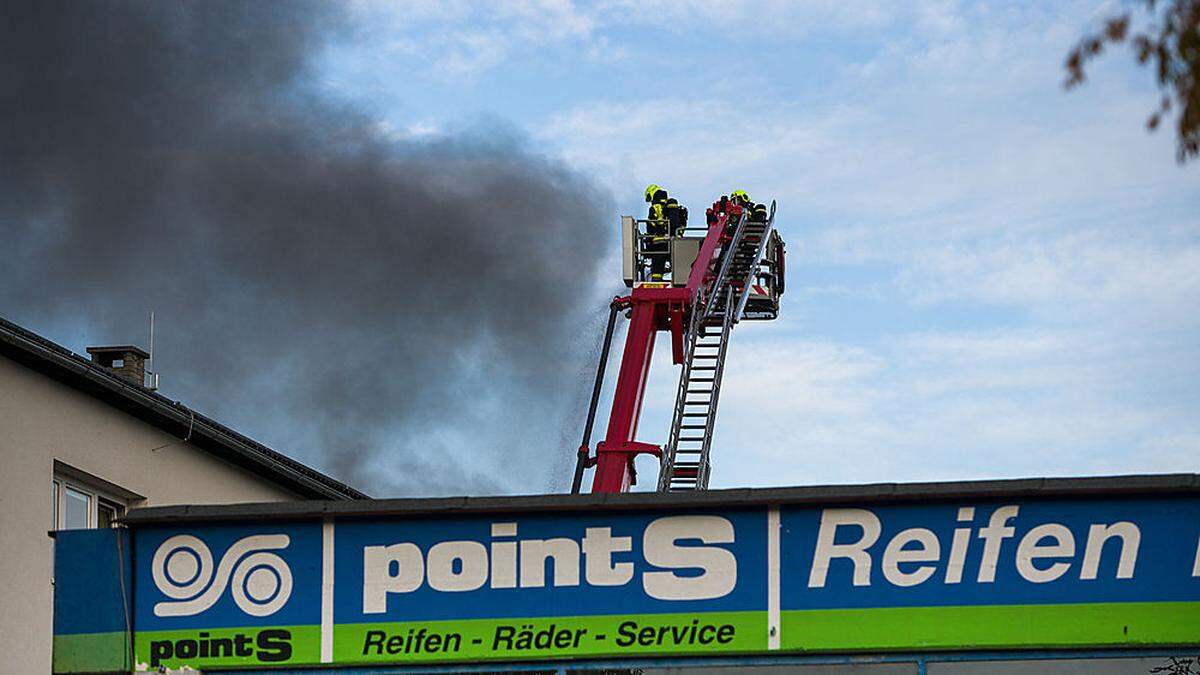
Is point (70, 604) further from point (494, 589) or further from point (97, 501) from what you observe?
point (97, 501)

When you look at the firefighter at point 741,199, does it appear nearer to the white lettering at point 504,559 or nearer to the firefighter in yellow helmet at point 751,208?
the firefighter in yellow helmet at point 751,208

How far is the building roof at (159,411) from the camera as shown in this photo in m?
23.1

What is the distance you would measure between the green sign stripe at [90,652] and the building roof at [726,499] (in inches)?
31.3

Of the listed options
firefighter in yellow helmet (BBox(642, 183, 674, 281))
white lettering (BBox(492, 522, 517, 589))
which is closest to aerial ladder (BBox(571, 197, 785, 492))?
firefighter in yellow helmet (BBox(642, 183, 674, 281))

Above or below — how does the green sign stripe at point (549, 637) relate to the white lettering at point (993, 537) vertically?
below

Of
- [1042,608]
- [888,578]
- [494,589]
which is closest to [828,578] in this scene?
[888,578]

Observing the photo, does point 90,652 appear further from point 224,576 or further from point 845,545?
point 845,545

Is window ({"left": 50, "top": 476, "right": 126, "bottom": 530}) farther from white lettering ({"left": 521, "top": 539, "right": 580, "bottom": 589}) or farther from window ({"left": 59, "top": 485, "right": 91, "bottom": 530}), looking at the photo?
white lettering ({"left": 521, "top": 539, "right": 580, "bottom": 589})

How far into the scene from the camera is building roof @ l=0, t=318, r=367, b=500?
911 inches

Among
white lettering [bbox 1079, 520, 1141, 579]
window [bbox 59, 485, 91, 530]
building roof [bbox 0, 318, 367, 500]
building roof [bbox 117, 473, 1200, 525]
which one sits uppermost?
building roof [bbox 0, 318, 367, 500]

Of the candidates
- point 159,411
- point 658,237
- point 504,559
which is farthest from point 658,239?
point 504,559

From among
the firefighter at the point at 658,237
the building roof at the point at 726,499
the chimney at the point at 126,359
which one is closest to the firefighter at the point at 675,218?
the firefighter at the point at 658,237

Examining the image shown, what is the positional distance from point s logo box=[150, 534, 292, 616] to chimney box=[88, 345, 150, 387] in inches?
629

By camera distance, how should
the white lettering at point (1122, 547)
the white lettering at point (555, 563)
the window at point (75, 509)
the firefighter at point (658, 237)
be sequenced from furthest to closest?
1. the firefighter at point (658, 237)
2. the window at point (75, 509)
3. the white lettering at point (555, 563)
4. the white lettering at point (1122, 547)
